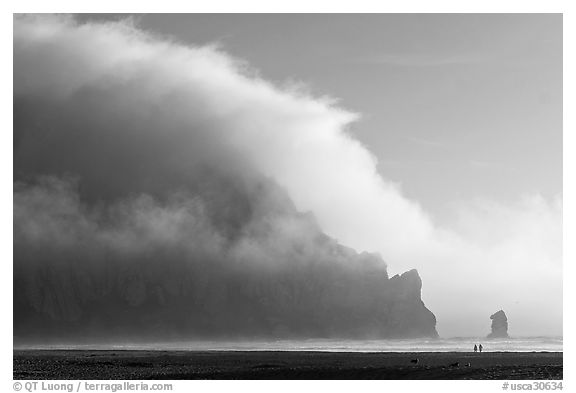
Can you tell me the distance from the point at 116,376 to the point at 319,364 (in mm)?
27861

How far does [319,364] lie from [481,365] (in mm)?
20668

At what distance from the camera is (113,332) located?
185 meters

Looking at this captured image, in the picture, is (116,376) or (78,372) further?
(78,372)

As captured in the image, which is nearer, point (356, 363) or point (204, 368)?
point (204, 368)
